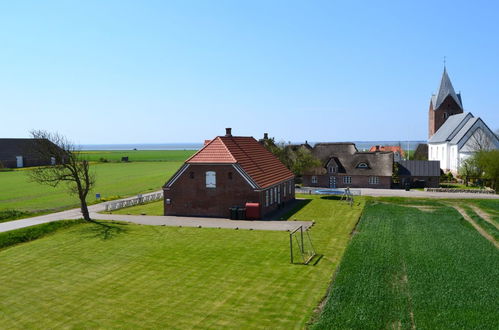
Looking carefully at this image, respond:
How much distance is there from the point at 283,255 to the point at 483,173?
47764 mm

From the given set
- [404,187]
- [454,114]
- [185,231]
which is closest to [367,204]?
[404,187]

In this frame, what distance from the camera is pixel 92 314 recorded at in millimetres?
16484

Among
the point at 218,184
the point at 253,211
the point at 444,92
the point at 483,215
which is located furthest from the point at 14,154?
the point at 483,215

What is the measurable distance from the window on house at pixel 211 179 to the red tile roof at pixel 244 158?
1.05 metres

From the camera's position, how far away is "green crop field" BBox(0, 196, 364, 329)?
1611cm

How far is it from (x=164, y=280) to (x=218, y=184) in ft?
56.5

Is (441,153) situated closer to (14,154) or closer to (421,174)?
(421,174)

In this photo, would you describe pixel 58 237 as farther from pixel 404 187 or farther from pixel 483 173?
pixel 483 173

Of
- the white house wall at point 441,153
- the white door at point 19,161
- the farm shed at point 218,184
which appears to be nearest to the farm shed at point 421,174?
the white house wall at point 441,153

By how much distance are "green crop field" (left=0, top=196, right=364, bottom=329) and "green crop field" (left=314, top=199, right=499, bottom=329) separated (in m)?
1.20

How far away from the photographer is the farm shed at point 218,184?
3631 cm

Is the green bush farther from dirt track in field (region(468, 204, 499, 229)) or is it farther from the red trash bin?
dirt track in field (region(468, 204, 499, 229))

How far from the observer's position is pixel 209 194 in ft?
122

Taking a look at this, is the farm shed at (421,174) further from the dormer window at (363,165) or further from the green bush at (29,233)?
the green bush at (29,233)
